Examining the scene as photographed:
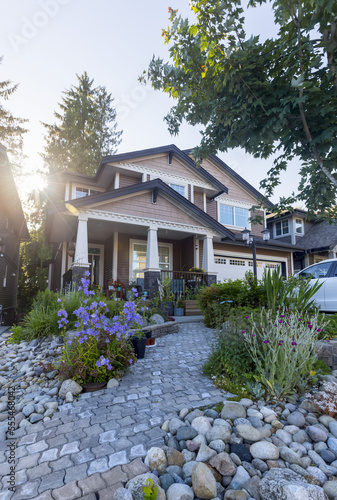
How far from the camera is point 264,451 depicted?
81.4 inches

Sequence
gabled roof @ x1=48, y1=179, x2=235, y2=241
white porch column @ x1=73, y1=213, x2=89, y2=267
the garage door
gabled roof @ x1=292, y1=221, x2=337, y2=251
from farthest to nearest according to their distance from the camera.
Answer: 1. gabled roof @ x1=292, y1=221, x2=337, y2=251
2. the garage door
3. gabled roof @ x1=48, y1=179, x2=235, y2=241
4. white porch column @ x1=73, y1=213, x2=89, y2=267

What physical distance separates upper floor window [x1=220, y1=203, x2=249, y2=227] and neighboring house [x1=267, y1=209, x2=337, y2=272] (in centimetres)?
275

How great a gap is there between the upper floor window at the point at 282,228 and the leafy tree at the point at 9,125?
739 inches

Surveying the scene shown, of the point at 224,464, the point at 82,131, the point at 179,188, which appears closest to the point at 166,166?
the point at 179,188

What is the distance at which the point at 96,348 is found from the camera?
3.54 meters

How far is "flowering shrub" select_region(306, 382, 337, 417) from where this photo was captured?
263 cm

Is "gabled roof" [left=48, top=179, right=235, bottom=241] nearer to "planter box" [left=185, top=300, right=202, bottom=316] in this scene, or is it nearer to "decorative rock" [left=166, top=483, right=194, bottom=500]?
"planter box" [left=185, top=300, right=202, bottom=316]

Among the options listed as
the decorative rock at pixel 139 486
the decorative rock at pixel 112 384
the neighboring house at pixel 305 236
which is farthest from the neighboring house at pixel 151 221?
the decorative rock at pixel 139 486

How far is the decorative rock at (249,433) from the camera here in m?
2.23

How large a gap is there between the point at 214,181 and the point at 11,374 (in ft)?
39.6

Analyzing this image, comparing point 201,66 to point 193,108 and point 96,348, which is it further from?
point 96,348

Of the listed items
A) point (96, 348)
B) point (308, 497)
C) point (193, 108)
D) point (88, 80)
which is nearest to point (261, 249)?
point (193, 108)

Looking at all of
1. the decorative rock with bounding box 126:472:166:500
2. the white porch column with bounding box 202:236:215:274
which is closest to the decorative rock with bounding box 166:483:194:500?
the decorative rock with bounding box 126:472:166:500

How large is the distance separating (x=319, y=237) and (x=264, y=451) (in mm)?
16609
